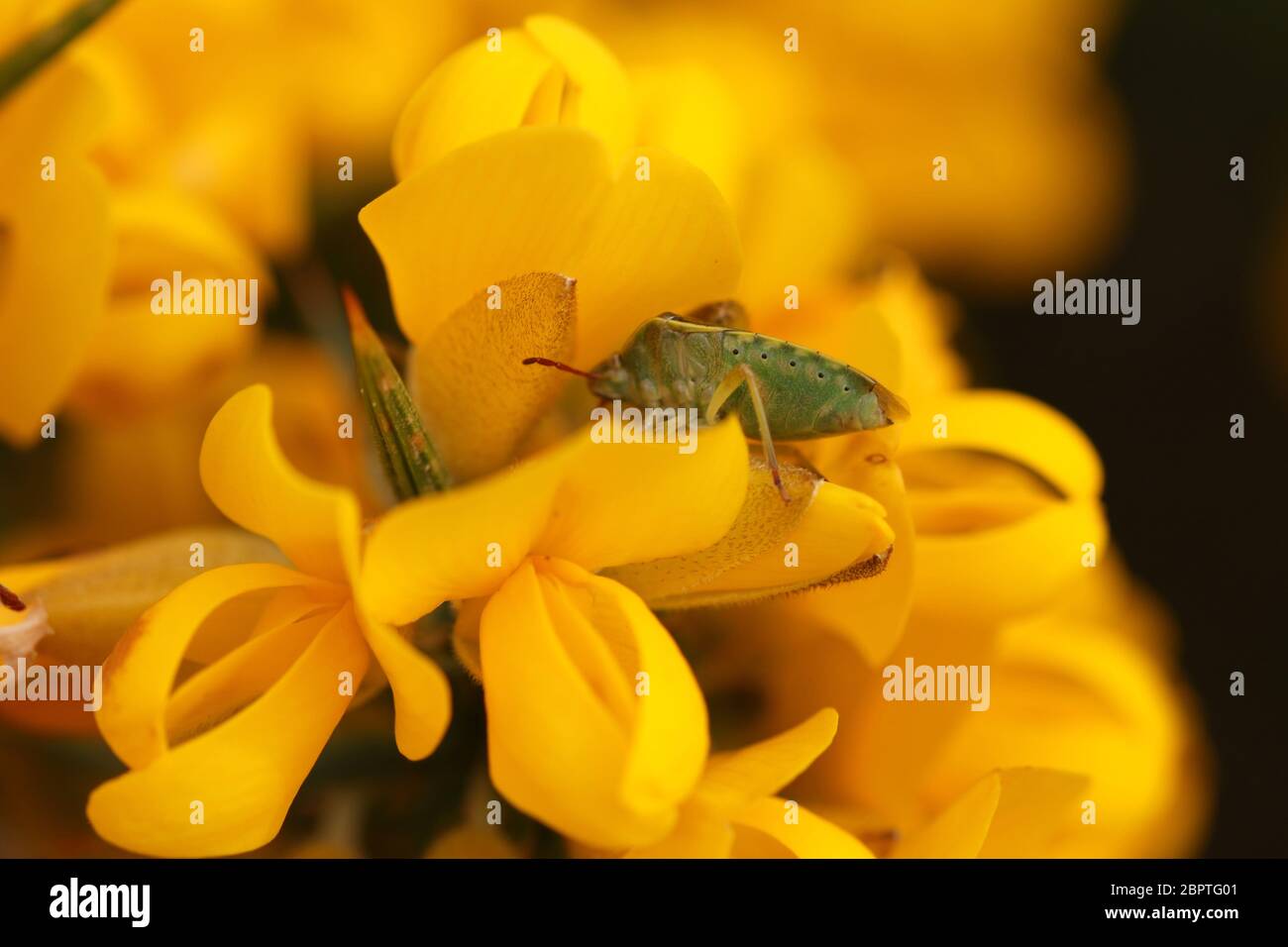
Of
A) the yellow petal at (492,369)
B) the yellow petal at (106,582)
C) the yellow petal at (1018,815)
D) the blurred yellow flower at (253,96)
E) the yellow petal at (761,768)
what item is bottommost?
the yellow petal at (1018,815)

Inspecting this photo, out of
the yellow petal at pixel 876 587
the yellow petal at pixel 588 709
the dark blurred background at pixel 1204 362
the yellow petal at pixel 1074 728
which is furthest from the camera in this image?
the dark blurred background at pixel 1204 362

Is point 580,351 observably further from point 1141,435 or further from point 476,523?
point 1141,435

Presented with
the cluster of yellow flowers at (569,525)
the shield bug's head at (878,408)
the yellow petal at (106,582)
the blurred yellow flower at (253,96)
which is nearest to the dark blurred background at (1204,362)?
the cluster of yellow flowers at (569,525)

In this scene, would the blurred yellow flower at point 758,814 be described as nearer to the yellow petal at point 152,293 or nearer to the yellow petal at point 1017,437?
the yellow petal at point 1017,437

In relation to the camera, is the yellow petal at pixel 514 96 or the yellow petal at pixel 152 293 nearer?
the yellow petal at pixel 514 96

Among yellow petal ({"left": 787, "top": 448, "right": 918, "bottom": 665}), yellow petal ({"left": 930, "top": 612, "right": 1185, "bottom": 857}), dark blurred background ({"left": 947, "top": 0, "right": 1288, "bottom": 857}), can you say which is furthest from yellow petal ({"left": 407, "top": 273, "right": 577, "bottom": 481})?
dark blurred background ({"left": 947, "top": 0, "right": 1288, "bottom": 857})

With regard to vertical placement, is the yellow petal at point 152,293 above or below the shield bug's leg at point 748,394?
above

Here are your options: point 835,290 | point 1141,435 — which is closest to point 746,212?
point 835,290
